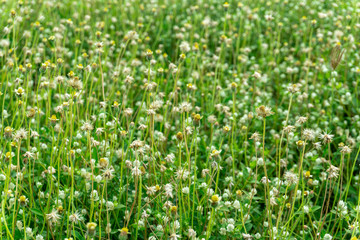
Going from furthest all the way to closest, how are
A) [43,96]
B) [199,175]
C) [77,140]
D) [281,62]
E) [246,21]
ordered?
[246,21], [281,62], [43,96], [199,175], [77,140]

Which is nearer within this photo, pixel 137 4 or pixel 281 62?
pixel 281 62

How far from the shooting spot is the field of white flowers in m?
2.20

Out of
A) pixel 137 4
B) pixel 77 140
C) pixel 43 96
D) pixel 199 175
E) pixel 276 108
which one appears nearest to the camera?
pixel 77 140

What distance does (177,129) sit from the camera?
319 cm

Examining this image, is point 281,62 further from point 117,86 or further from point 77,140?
point 77,140

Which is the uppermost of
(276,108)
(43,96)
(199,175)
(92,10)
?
(92,10)

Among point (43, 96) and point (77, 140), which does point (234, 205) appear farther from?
point (43, 96)

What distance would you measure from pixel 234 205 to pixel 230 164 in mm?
611

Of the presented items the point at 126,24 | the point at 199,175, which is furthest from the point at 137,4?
the point at 199,175

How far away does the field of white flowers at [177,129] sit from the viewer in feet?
7.23

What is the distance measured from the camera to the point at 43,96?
317cm

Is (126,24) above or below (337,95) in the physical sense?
above

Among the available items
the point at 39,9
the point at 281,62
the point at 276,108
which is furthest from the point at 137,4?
the point at 276,108

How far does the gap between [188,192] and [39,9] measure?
3.54 meters
